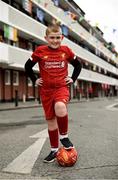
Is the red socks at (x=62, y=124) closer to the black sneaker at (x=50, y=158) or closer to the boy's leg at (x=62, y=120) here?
the boy's leg at (x=62, y=120)

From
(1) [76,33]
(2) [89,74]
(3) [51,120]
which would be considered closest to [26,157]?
(3) [51,120]

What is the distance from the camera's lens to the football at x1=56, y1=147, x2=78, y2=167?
19.0 feet

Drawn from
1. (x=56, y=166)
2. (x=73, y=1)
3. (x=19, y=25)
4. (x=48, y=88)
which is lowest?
(x=56, y=166)

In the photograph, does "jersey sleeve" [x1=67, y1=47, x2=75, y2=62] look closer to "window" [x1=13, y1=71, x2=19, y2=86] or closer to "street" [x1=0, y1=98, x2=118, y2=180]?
"street" [x1=0, y1=98, x2=118, y2=180]

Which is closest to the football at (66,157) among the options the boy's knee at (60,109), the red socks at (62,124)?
the red socks at (62,124)

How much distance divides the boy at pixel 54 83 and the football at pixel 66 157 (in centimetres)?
17

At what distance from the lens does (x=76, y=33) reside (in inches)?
2494

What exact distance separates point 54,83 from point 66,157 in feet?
3.37

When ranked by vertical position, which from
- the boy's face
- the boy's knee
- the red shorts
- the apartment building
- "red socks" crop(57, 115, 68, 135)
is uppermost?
the apartment building

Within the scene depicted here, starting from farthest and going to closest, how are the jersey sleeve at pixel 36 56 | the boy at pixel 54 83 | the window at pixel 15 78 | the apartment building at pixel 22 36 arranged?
the window at pixel 15 78
the apartment building at pixel 22 36
the jersey sleeve at pixel 36 56
the boy at pixel 54 83

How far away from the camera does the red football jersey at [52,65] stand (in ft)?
20.5

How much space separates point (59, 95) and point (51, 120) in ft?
1.31

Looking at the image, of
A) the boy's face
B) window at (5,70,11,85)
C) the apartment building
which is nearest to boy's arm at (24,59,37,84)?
the boy's face

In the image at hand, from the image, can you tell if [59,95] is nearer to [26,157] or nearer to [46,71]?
[46,71]
